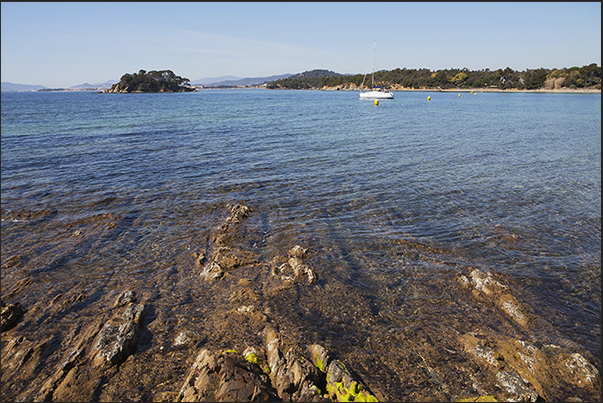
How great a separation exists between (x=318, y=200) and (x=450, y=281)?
7.29 m

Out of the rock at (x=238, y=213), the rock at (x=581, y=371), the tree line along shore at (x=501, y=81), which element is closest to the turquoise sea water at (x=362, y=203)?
the rock at (x=238, y=213)

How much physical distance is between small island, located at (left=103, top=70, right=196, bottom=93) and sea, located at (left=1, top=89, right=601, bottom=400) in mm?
182565

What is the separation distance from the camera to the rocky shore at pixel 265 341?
18.0ft

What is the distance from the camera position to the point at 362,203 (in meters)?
14.6

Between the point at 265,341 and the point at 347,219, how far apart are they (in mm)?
7145

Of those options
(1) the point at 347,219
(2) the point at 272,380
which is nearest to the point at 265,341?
(2) the point at 272,380

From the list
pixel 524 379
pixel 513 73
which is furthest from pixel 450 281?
pixel 513 73

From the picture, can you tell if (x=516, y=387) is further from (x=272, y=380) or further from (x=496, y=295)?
(x=272, y=380)

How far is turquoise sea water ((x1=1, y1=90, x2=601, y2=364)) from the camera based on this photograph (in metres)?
9.34

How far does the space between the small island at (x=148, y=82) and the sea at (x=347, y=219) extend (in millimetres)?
182565

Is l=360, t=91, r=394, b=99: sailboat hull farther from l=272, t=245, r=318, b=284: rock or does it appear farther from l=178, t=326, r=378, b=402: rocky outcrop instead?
l=178, t=326, r=378, b=402: rocky outcrop

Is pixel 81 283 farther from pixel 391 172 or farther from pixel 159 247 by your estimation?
pixel 391 172

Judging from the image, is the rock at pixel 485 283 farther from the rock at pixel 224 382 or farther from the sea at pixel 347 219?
the rock at pixel 224 382

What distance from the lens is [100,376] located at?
5.89 metres
